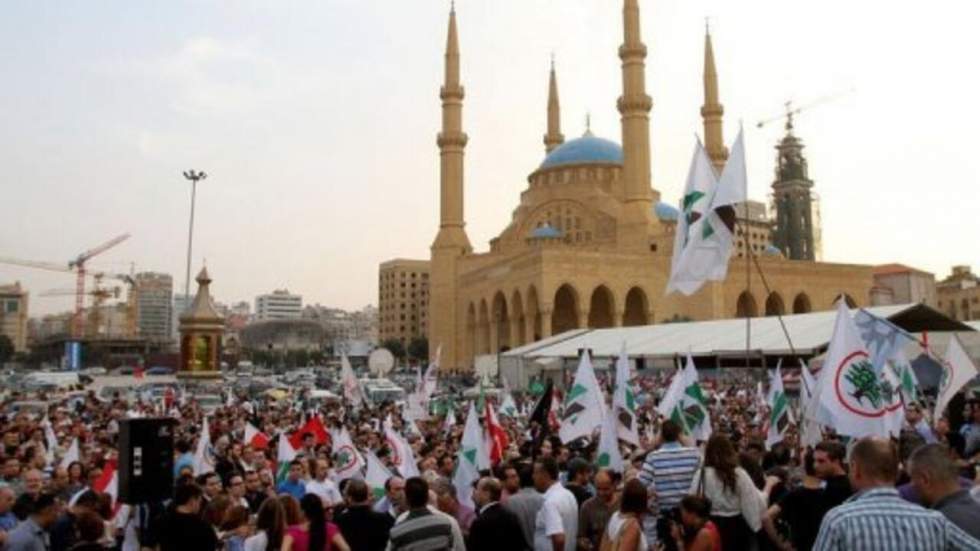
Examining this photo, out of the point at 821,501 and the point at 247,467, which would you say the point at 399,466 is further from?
the point at 821,501

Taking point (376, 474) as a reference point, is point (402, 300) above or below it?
above

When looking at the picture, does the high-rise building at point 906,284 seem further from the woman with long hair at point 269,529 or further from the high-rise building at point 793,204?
the woman with long hair at point 269,529

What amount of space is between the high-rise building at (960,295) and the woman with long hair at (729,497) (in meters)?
88.4

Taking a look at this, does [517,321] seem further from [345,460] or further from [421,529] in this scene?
[421,529]

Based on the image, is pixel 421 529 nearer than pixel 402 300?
Yes

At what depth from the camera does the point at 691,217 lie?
9547 millimetres

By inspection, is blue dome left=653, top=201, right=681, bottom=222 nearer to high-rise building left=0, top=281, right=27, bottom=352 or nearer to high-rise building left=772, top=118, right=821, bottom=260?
high-rise building left=772, top=118, right=821, bottom=260

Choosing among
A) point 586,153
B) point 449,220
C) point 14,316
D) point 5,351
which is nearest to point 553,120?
point 586,153

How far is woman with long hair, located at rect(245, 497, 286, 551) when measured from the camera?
515 cm

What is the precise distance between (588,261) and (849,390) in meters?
45.8

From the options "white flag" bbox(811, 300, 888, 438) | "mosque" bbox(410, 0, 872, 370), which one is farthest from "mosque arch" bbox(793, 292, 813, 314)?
"white flag" bbox(811, 300, 888, 438)

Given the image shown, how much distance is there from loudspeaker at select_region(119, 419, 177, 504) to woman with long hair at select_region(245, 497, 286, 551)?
155 centimetres

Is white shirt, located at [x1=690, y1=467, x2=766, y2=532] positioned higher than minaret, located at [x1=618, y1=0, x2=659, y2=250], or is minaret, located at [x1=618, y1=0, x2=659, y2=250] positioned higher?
minaret, located at [x1=618, y1=0, x2=659, y2=250]

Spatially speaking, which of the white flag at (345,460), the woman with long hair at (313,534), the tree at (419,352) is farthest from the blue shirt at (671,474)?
the tree at (419,352)
